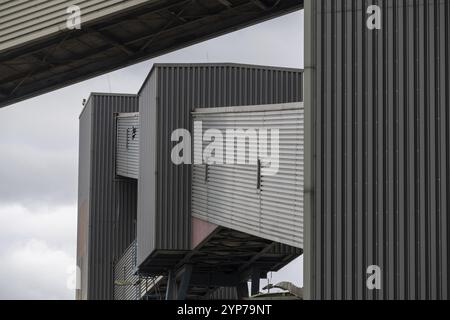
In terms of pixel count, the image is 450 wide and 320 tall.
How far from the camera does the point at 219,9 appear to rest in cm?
4184

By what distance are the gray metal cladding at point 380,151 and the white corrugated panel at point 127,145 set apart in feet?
100.0

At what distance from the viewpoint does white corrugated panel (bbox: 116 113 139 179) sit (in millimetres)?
55094

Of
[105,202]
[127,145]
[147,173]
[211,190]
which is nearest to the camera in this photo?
[211,190]

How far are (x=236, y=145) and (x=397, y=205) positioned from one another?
1206 centimetres

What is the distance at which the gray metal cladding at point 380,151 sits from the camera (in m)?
23.7

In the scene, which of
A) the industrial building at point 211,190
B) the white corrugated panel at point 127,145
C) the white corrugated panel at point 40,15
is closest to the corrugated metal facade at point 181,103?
the industrial building at point 211,190

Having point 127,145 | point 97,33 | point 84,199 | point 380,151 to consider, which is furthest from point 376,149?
point 84,199

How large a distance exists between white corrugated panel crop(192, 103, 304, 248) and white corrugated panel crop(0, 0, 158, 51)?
4.65 meters

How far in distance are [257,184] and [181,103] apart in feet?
25.3

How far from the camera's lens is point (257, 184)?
1339 inches

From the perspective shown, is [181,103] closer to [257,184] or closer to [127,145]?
[257,184]
